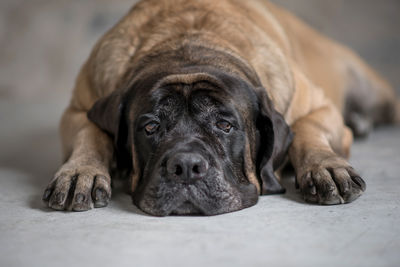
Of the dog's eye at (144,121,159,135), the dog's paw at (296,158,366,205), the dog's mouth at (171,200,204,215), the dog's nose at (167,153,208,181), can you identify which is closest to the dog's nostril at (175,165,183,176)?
the dog's nose at (167,153,208,181)

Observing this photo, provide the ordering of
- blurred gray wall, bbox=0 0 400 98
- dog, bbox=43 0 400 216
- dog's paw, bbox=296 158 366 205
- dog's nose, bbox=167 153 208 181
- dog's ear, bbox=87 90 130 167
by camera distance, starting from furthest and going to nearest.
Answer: blurred gray wall, bbox=0 0 400 98, dog's ear, bbox=87 90 130 167, dog's paw, bbox=296 158 366 205, dog, bbox=43 0 400 216, dog's nose, bbox=167 153 208 181

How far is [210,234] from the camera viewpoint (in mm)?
2580

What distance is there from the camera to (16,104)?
23.4ft

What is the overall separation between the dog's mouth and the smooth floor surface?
0.04 meters

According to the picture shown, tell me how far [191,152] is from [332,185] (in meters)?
0.78

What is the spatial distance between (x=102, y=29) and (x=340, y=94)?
127 inches

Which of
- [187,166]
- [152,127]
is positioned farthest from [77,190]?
[187,166]

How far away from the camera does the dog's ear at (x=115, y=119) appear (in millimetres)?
3412

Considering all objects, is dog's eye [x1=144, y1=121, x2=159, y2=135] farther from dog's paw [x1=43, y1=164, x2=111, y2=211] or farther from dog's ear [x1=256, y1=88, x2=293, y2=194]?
dog's ear [x1=256, y1=88, x2=293, y2=194]

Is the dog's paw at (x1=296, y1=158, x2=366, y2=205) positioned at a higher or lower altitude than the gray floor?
higher

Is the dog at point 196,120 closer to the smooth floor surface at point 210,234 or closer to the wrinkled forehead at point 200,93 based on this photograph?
the wrinkled forehead at point 200,93

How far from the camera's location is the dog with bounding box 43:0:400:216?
2.96 meters

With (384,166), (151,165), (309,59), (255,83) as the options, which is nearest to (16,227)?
(151,165)

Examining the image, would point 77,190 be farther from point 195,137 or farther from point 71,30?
point 71,30
